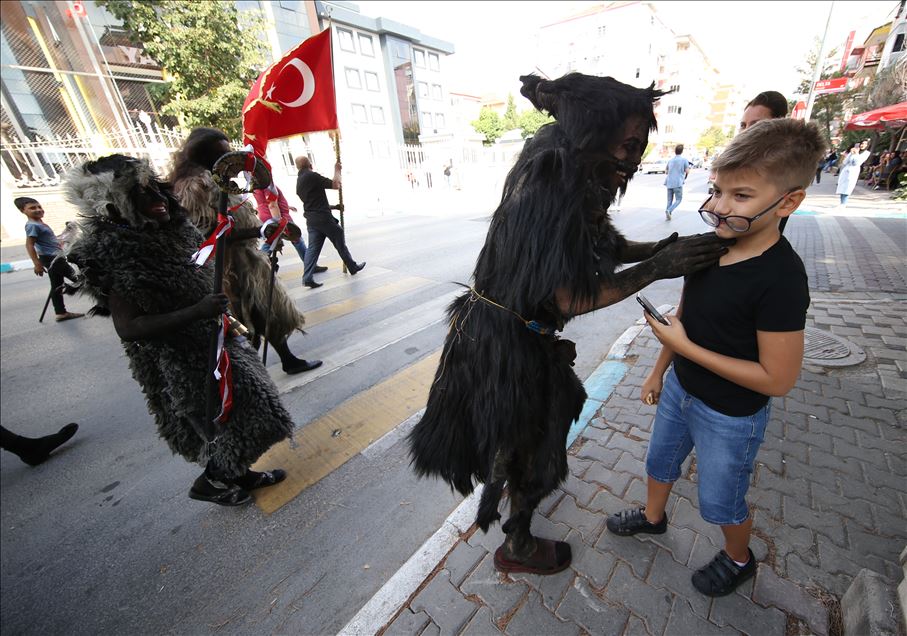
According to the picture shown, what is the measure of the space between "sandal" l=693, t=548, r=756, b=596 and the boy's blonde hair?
1.59 meters

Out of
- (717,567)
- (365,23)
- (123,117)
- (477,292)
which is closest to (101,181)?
(477,292)

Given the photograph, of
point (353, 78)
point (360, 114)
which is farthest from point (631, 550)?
point (353, 78)

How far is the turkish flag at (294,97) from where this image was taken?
2703 mm

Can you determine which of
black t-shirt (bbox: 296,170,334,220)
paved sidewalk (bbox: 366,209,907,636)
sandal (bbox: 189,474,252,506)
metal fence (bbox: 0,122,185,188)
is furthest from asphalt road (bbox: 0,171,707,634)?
metal fence (bbox: 0,122,185,188)

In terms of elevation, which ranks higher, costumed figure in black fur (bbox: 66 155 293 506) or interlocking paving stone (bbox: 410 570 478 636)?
costumed figure in black fur (bbox: 66 155 293 506)

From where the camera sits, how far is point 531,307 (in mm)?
1336

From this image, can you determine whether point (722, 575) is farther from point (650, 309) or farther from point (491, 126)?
point (491, 126)

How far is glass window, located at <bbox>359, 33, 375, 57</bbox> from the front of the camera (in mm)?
34344

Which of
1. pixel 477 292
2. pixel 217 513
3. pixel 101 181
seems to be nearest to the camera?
pixel 477 292

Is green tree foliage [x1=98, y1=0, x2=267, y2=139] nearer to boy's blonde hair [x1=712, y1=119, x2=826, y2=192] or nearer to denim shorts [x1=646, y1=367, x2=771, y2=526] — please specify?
boy's blonde hair [x1=712, y1=119, x2=826, y2=192]

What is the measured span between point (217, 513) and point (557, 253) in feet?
8.87

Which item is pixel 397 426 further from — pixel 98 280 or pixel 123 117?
pixel 123 117

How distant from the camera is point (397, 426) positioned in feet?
10.1

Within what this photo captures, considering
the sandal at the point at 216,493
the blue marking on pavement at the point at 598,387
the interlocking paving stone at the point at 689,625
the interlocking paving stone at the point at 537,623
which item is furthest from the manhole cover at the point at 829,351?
the sandal at the point at 216,493
